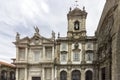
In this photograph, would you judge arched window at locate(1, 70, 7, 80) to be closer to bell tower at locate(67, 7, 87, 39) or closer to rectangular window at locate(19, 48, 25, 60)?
rectangular window at locate(19, 48, 25, 60)

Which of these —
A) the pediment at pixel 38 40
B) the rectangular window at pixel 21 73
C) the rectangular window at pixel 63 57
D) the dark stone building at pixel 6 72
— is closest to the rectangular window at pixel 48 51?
the pediment at pixel 38 40

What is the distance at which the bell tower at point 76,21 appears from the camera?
40750mm

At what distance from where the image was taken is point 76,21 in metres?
41.2

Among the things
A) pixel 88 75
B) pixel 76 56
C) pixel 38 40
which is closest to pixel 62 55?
pixel 76 56

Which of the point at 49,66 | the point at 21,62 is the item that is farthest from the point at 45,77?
the point at 21,62

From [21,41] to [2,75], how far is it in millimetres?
8638

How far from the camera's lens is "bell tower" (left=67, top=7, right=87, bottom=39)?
40750mm

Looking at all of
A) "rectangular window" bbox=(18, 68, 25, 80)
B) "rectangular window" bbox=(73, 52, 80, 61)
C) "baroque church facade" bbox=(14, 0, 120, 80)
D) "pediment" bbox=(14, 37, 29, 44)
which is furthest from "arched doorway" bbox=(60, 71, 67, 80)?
"pediment" bbox=(14, 37, 29, 44)

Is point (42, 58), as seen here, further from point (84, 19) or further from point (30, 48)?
point (84, 19)

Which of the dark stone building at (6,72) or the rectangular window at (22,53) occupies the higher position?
the rectangular window at (22,53)

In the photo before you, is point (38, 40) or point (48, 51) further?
point (38, 40)

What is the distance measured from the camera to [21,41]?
134 feet

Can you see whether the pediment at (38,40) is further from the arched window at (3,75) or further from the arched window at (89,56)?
the arched window at (3,75)

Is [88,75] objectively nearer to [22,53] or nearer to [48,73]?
[48,73]
